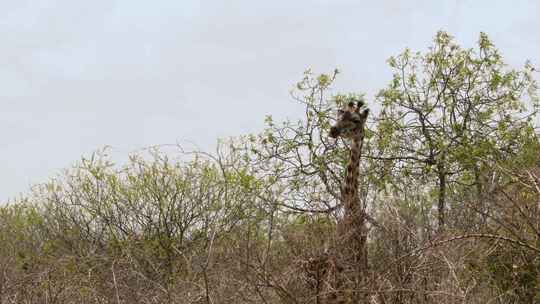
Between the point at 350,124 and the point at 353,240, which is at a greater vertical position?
the point at 350,124

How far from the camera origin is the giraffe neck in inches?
342

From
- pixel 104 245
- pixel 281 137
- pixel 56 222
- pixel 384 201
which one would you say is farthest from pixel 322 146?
pixel 384 201

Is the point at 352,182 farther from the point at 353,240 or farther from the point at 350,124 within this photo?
the point at 353,240

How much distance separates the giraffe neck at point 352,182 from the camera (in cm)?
869

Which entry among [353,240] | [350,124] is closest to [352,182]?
[350,124]

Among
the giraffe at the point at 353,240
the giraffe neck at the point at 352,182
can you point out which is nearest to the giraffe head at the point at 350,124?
the giraffe neck at the point at 352,182

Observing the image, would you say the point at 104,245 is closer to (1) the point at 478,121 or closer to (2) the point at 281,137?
(2) the point at 281,137

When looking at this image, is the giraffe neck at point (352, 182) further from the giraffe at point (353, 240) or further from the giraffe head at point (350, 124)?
the giraffe head at point (350, 124)

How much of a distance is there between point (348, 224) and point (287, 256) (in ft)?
2.50

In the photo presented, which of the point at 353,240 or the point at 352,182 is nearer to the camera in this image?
the point at 353,240

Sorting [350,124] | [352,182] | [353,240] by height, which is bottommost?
[353,240]

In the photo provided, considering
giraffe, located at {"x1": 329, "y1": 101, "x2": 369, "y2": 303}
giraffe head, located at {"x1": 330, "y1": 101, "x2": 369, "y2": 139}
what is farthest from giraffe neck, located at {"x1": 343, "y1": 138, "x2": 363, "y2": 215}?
giraffe head, located at {"x1": 330, "y1": 101, "x2": 369, "y2": 139}

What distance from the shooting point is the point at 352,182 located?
32.9 feet

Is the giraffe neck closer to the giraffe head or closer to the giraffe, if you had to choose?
the giraffe
